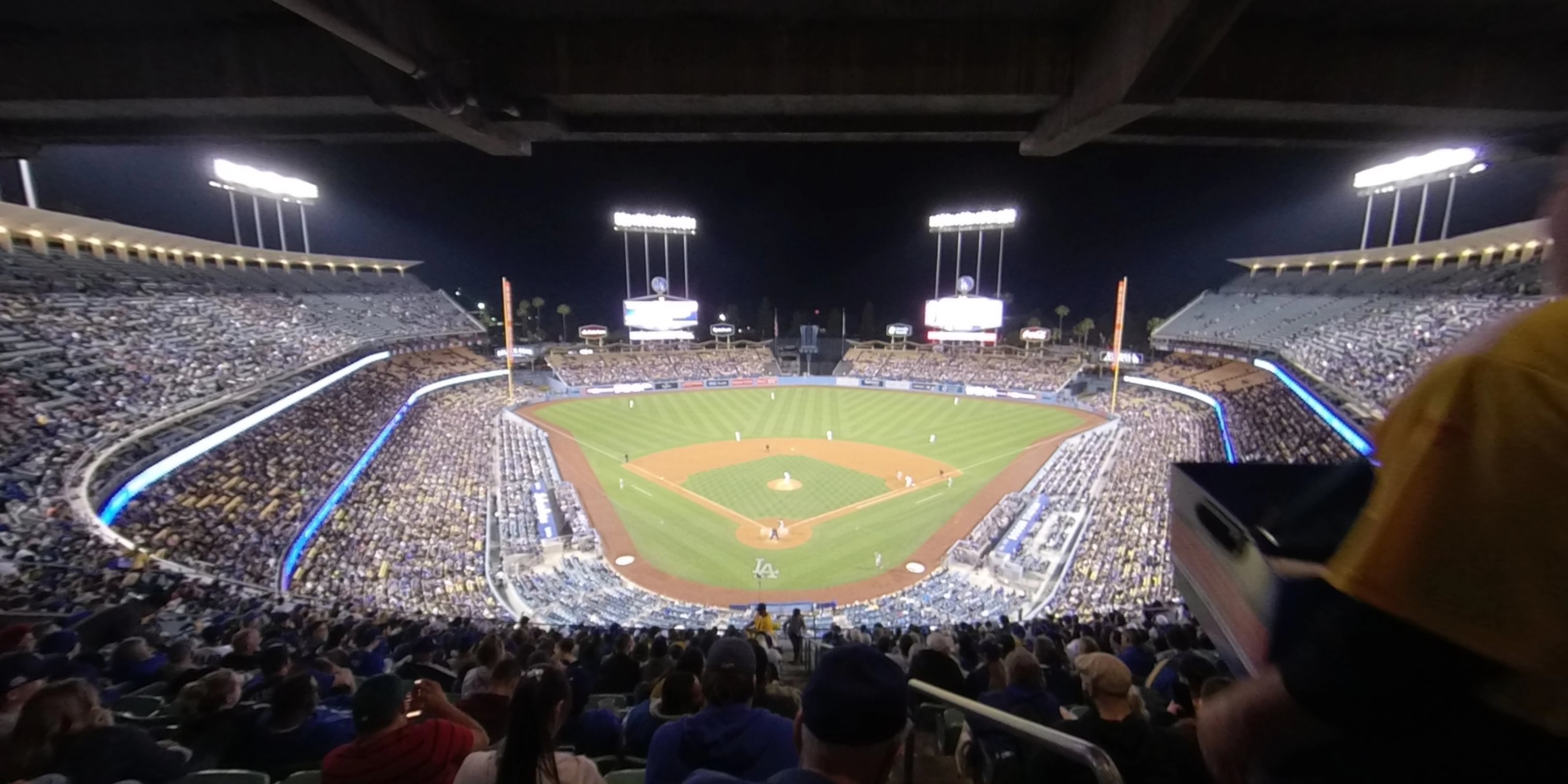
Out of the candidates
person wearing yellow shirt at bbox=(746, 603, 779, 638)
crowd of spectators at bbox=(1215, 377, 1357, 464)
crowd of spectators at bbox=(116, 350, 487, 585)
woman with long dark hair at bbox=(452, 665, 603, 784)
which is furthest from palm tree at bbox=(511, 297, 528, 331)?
woman with long dark hair at bbox=(452, 665, 603, 784)

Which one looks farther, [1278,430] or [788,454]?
[788,454]

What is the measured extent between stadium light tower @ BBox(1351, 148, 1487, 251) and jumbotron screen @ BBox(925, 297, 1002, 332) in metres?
25.4

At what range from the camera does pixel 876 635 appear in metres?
11.0

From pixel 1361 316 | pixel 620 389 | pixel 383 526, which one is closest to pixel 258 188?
pixel 620 389

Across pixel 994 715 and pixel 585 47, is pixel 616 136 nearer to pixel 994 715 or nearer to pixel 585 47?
pixel 585 47

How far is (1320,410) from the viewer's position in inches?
927

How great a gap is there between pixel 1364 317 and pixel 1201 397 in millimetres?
9188

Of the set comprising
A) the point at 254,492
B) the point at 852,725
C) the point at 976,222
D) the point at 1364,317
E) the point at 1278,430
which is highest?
the point at 976,222

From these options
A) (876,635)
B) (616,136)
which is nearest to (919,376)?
(876,635)

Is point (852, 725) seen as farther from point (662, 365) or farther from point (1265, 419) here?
point (662, 365)

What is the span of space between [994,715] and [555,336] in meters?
80.1

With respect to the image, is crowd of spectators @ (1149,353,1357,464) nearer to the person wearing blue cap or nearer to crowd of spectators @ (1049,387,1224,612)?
crowd of spectators @ (1049,387,1224,612)

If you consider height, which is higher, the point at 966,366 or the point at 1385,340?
the point at 1385,340

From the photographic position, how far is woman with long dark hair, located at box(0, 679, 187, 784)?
3854 millimetres
